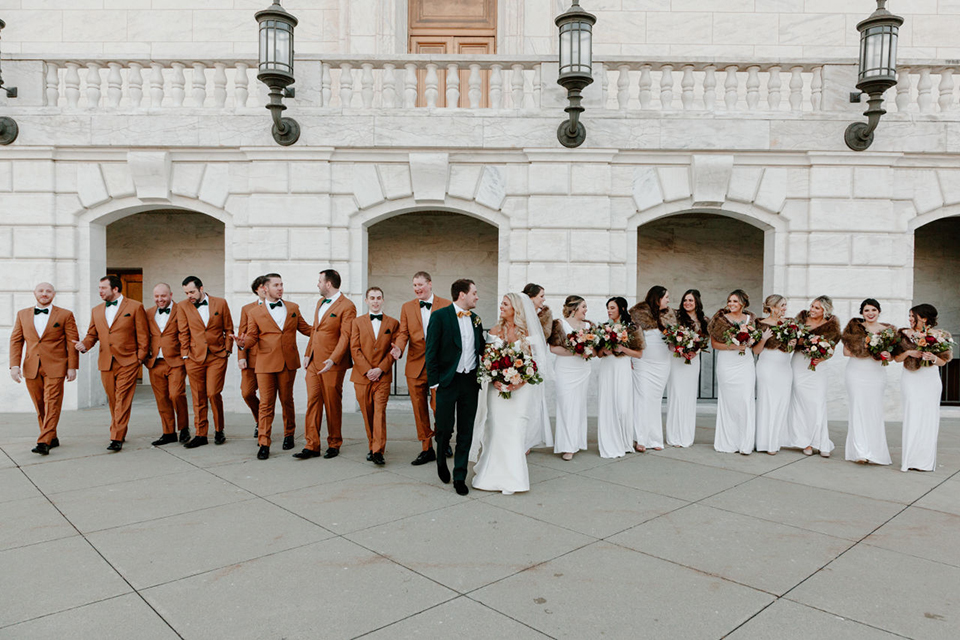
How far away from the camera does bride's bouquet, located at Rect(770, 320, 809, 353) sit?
7.21 metres

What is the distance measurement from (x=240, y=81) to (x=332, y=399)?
5873 millimetres

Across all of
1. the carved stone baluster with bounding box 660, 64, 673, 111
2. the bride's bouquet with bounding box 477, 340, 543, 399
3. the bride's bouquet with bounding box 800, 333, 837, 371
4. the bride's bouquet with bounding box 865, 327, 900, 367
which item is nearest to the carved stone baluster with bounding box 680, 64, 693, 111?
the carved stone baluster with bounding box 660, 64, 673, 111

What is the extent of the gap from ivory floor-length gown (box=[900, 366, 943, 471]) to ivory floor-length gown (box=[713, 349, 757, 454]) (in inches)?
62.5

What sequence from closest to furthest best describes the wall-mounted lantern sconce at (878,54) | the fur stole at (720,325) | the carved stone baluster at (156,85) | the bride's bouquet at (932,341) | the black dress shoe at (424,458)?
the bride's bouquet at (932,341) < the black dress shoe at (424,458) < the fur stole at (720,325) < the wall-mounted lantern sconce at (878,54) < the carved stone baluster at (156,85)

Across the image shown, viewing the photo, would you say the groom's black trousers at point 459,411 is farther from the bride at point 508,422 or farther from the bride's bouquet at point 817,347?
the bride's bouquet at point 817,347

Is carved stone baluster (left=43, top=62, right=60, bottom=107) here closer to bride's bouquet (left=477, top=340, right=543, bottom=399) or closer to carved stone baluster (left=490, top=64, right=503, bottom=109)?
carved stone baluster (left=490, top=64, right=503, bottom=109)

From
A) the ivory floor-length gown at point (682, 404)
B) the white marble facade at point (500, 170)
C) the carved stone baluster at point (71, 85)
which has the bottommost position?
the ivory floor-length gown at point (682, 404)

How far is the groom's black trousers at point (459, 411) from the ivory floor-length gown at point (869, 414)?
175 inches

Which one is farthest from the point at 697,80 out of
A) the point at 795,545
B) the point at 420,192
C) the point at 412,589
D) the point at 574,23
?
the point at 412,589

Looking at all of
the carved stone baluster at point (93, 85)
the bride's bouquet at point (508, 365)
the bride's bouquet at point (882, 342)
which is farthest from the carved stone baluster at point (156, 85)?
the bride's bouquet at point (882, 342)

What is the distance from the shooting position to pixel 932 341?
6.42 meters

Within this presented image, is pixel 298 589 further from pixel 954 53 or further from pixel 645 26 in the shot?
pixel 954 53

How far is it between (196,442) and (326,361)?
2.09 metres

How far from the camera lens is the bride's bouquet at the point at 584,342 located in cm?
706
